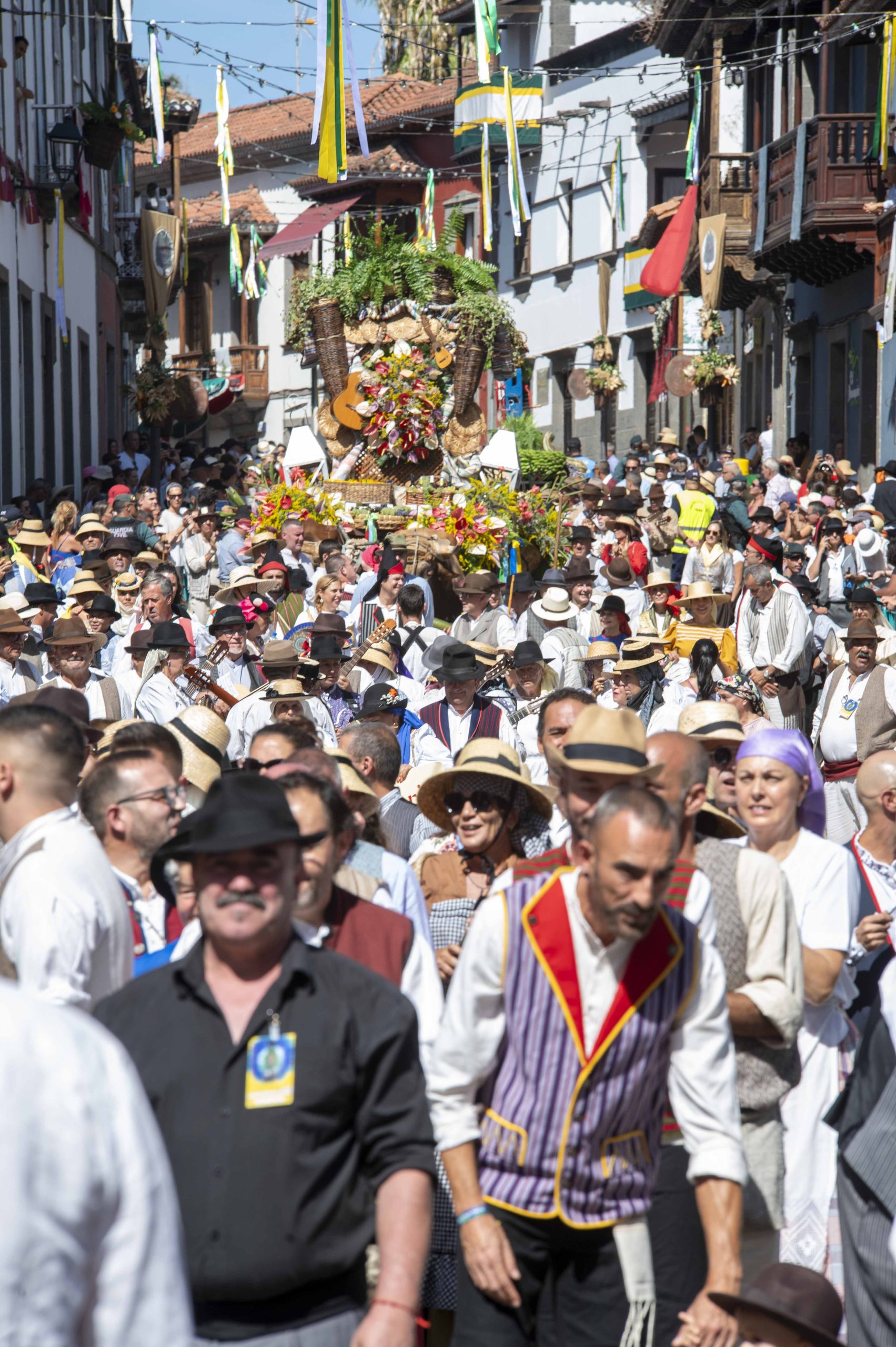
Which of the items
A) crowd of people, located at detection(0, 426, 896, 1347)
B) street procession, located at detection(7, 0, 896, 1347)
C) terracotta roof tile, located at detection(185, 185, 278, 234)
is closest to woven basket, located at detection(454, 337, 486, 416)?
street procession, located at detection(7, 0, 896, 1347)

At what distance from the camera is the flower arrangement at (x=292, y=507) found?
18125 millimetres

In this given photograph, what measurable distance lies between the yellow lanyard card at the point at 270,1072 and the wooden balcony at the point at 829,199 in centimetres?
2280

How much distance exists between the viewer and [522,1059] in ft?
12.9

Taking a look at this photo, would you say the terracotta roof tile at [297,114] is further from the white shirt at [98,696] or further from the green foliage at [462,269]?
the white shirt at [98,696]

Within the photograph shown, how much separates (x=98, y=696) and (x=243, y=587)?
3.55 meters

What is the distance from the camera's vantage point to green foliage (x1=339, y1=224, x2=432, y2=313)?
62.9ft

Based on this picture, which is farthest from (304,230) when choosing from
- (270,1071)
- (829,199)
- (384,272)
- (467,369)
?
(270,1071)

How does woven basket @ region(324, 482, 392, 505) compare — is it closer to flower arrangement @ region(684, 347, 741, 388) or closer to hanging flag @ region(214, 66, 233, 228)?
hanging flag @ region(214, 66, 233, 228)

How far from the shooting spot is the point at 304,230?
4622 cm

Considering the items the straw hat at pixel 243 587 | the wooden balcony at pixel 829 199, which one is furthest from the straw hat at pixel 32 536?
the wooden balcony at pixel 829 199

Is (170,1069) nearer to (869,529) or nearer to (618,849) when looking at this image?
(618,849)

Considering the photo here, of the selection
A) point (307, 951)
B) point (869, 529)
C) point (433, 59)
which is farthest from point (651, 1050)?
point (433, 59)

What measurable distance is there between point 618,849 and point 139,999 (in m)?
0.97

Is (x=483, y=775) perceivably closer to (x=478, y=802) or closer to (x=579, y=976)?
(x=478, y=802)
